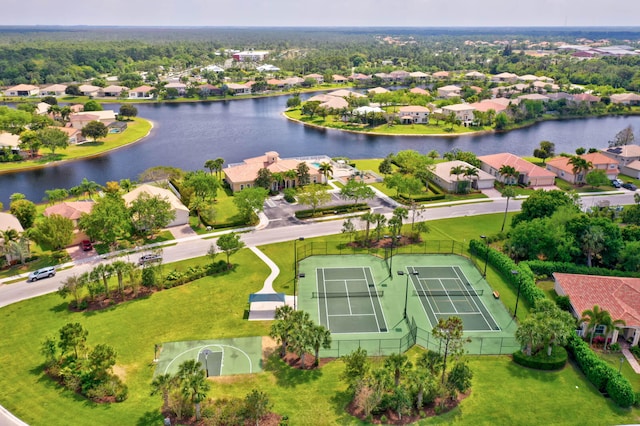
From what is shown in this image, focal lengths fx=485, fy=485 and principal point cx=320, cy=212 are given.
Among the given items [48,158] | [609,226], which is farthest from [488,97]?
[48,158]

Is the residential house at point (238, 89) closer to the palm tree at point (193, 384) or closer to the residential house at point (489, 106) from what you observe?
the residential house at point (489, 106)

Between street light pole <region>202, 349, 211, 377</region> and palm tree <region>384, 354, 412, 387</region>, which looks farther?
street light pole <region>202, 349, 211, 377</region>

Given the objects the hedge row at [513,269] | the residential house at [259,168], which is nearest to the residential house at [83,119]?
the residential house at [259,168]

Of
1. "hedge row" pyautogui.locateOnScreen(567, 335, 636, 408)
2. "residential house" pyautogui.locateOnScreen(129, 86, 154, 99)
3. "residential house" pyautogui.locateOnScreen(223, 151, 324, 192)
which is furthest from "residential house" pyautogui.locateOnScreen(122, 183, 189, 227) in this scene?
"residential house" pyautogui.locateOnScreen(129, 86, 154, 99)

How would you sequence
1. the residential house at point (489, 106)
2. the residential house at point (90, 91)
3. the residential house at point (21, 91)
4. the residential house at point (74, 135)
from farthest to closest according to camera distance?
1. the residential house at point (90, 91)
2. the residential house at point (21, 91)
3. the residential house at point (489, 106)
4. the residential house at point (74, 135)

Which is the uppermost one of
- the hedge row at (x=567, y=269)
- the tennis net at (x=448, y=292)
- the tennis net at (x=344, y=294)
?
the hedge row at (x=567, y=269)

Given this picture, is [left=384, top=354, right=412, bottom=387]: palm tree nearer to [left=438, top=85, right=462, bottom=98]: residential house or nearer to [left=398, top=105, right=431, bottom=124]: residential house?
[left=398, top=105, right=431, bottom=124]: residential house

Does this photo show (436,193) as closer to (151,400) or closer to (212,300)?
(212,300)
